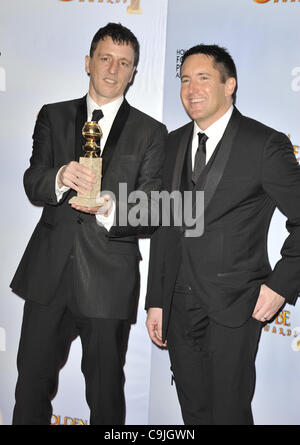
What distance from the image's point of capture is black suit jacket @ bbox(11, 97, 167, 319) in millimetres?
2646

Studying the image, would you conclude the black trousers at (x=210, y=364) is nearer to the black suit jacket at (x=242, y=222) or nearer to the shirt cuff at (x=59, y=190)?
the black suit jacket at (x=242, y=222)

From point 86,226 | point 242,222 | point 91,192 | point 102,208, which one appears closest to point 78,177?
point 91,192

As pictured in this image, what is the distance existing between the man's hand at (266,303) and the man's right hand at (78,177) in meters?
0.92

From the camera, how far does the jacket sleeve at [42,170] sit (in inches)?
103

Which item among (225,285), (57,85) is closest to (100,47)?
(57,85)

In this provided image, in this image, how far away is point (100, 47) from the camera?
2740mm

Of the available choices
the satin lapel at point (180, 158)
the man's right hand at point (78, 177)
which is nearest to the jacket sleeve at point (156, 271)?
the satin lapel at point (180, 158)

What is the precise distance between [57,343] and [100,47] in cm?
148

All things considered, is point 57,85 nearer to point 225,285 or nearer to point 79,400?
point 225,285

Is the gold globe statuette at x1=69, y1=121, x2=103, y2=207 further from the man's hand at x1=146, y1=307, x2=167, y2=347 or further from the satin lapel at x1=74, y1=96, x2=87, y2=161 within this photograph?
the man's hand at x1=146, y1=307, x2=167, y2=347

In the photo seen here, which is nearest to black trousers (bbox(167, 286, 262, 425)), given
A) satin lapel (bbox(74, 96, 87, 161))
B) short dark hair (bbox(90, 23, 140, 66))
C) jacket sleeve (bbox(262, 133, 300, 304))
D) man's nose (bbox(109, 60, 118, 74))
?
jacket sleeve (bbox(262, 133, 300, 304))

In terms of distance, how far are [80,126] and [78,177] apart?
17.2 inches

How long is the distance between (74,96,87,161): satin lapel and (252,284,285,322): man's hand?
1092mm

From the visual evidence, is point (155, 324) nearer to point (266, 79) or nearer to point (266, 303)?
point (266, 303)
